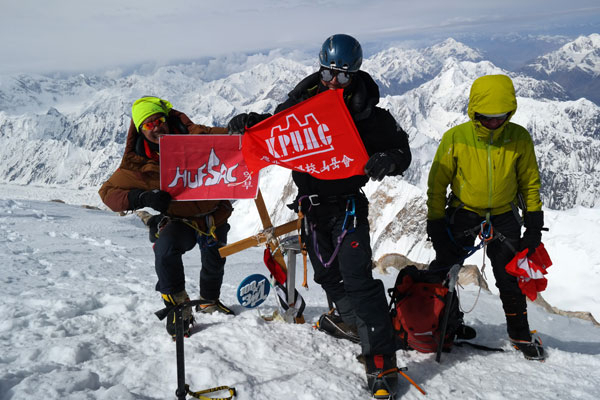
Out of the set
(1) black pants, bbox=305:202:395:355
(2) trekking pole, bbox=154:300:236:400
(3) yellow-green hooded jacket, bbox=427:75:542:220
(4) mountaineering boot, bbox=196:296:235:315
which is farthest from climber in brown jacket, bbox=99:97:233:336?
(3) yellow-green hooded jacket, bbox=427:75:542:220

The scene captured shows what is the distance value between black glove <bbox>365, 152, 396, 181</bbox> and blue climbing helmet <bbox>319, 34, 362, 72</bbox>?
1.03m

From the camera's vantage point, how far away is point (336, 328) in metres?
5.01

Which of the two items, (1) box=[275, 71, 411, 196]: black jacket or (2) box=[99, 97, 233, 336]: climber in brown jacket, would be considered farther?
(2) box=[99, 97, 233, 336]: climber in brown jacket

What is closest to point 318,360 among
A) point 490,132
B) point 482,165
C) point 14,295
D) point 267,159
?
point 267,159

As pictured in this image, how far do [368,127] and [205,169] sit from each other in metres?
2.23

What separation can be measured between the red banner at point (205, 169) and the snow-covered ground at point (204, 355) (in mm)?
1699

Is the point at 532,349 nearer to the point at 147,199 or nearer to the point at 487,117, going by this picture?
the point at 487,117

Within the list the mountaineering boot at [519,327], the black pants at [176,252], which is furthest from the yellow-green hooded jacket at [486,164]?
the black pants at [176,252]

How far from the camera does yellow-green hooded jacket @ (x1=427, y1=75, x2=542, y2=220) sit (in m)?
4.34

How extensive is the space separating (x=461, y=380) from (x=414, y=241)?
3554 inches

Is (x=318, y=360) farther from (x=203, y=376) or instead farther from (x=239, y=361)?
(x=203, y=376)

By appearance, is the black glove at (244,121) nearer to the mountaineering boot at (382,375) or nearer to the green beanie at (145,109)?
the green beanie at (145,109)

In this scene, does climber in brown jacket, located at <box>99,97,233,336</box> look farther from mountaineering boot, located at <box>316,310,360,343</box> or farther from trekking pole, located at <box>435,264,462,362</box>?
trekking pole, located at <box>435,264,462,362</box>

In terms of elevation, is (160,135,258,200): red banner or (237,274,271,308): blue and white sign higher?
(160,135,258,200): red banner
